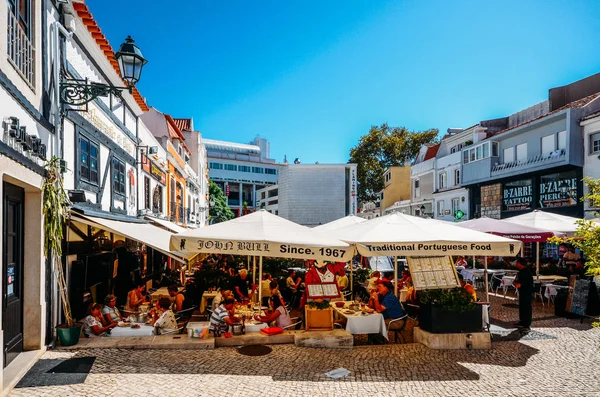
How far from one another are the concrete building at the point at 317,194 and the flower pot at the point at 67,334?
107 feet

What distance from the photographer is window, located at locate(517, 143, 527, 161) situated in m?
26.6

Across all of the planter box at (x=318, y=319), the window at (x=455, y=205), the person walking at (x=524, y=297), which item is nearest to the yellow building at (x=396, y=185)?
the window at (x=455, y=205)

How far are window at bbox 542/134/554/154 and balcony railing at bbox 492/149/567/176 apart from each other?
0.33m

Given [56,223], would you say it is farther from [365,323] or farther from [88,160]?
[365,323]

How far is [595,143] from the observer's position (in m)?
22.2

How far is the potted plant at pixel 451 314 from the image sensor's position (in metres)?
8.43

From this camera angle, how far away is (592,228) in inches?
201

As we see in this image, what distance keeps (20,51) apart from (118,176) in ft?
20.4

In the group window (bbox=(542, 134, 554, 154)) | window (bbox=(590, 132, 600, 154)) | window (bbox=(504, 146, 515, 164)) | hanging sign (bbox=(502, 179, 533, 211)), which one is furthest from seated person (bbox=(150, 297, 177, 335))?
window (bbox=(504, 146, 515, 164))

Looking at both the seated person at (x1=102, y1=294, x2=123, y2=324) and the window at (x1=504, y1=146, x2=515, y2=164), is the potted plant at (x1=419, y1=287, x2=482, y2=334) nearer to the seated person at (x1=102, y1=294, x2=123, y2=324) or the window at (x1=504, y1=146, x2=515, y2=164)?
the seated person at (x1=102, y1=294, x2=123, y2=324)

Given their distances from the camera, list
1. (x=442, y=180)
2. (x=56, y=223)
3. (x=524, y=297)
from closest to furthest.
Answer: (x=56, y=223) → (x=524, y=297) → (x=442, y=180)

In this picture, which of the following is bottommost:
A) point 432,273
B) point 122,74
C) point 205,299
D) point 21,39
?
point 205,299

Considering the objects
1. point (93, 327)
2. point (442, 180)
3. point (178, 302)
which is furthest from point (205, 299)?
point (442, 180)

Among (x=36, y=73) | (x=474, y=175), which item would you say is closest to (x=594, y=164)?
(x=474, y=175)
